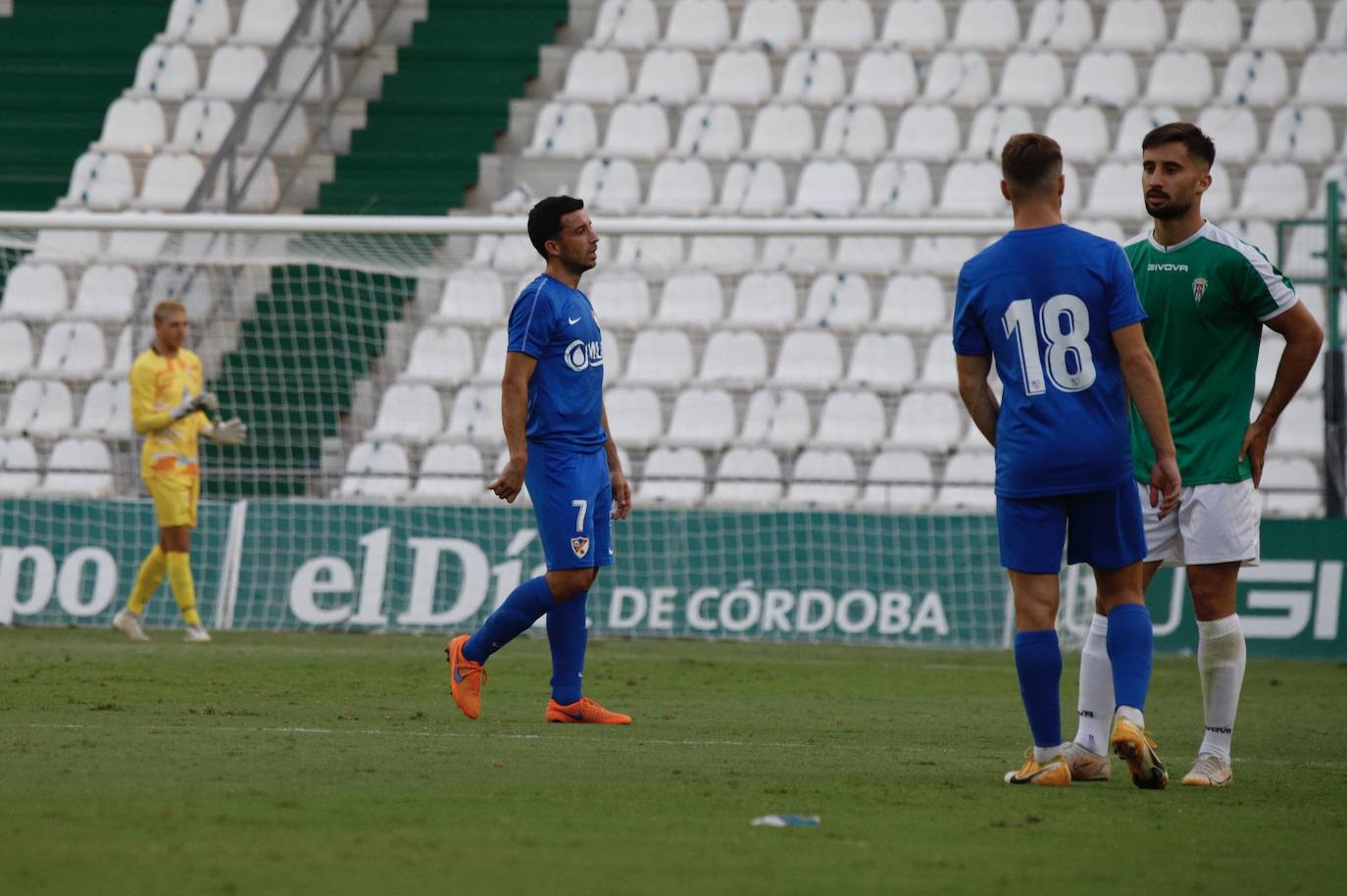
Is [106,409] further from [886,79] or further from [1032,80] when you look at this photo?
[1032,80]

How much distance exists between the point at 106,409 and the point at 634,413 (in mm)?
4671

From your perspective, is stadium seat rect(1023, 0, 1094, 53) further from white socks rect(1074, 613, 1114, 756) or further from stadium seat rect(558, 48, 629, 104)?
white socks rect(1074, 613, 1114, 756)

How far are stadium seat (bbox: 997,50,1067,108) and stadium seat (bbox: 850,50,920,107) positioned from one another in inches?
35.3

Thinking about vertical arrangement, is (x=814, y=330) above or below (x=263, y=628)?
above

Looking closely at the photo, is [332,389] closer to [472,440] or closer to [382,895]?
[472,440]

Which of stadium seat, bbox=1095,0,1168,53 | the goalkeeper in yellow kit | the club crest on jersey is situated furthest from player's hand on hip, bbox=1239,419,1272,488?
stadium seat, bbox=1095,0,1168,53

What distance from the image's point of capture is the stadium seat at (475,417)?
15.9 m

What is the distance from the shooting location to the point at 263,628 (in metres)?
14.1

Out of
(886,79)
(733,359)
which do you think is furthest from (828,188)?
(733,359)

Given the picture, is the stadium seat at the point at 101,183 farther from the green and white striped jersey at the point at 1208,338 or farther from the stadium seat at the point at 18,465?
the green and white striped jersey at the point at 1208,338

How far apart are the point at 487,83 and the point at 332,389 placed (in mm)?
4758

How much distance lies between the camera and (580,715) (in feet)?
25.3

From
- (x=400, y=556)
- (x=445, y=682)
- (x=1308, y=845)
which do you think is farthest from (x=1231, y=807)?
(x=400, y=556)

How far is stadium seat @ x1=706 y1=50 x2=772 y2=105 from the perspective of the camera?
18844mm
